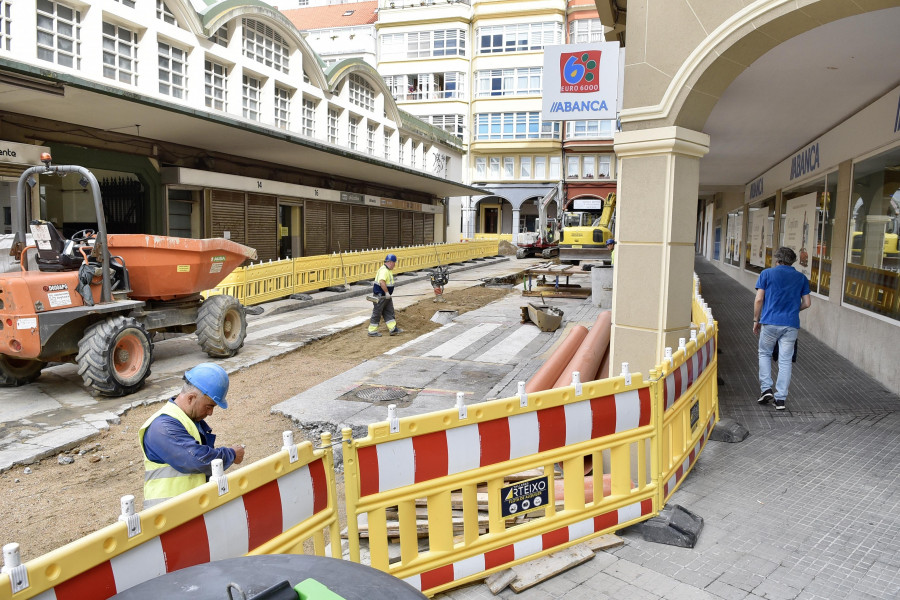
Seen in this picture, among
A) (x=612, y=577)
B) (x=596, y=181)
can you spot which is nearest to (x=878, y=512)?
(x=612, y=577)

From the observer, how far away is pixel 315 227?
24516 millimetres

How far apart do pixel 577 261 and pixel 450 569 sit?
80.8 feet

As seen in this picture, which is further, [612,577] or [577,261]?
[577,261]

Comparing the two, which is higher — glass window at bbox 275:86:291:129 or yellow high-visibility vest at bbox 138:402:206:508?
glass window at bbox 275:86:291:129

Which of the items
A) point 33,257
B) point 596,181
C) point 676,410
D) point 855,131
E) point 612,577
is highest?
point 596,181

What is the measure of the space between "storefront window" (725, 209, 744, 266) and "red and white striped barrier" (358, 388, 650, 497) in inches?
726

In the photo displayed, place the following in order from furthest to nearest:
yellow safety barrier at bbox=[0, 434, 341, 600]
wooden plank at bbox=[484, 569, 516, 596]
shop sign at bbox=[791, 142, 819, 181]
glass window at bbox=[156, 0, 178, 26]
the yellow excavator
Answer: the yellow excavator → glass window at bbox=[156, 0, 178, 26] → shop sign at bbox=[791, 142, 819, 181] → wooden plank at bbox=[484, 569, 516, 596] → yellow safety barrier at bbox=[0, 434, 341, 600]

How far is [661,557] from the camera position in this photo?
3867mm

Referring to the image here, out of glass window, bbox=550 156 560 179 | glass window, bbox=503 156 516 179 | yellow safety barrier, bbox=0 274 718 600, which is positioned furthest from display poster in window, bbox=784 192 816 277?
glass window, bbox=503 156 516 179

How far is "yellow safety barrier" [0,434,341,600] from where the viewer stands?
185cm

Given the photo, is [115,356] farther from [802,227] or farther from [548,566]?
[802,227]

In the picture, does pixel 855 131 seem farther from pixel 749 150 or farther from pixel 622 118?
pixel 622 118

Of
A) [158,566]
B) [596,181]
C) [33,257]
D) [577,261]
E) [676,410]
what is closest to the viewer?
[158,566]

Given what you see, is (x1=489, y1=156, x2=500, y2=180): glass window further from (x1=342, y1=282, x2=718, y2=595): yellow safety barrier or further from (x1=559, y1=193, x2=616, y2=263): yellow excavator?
(x1=342, y1=282, x2=718, y2=595): yellow safety barrier
